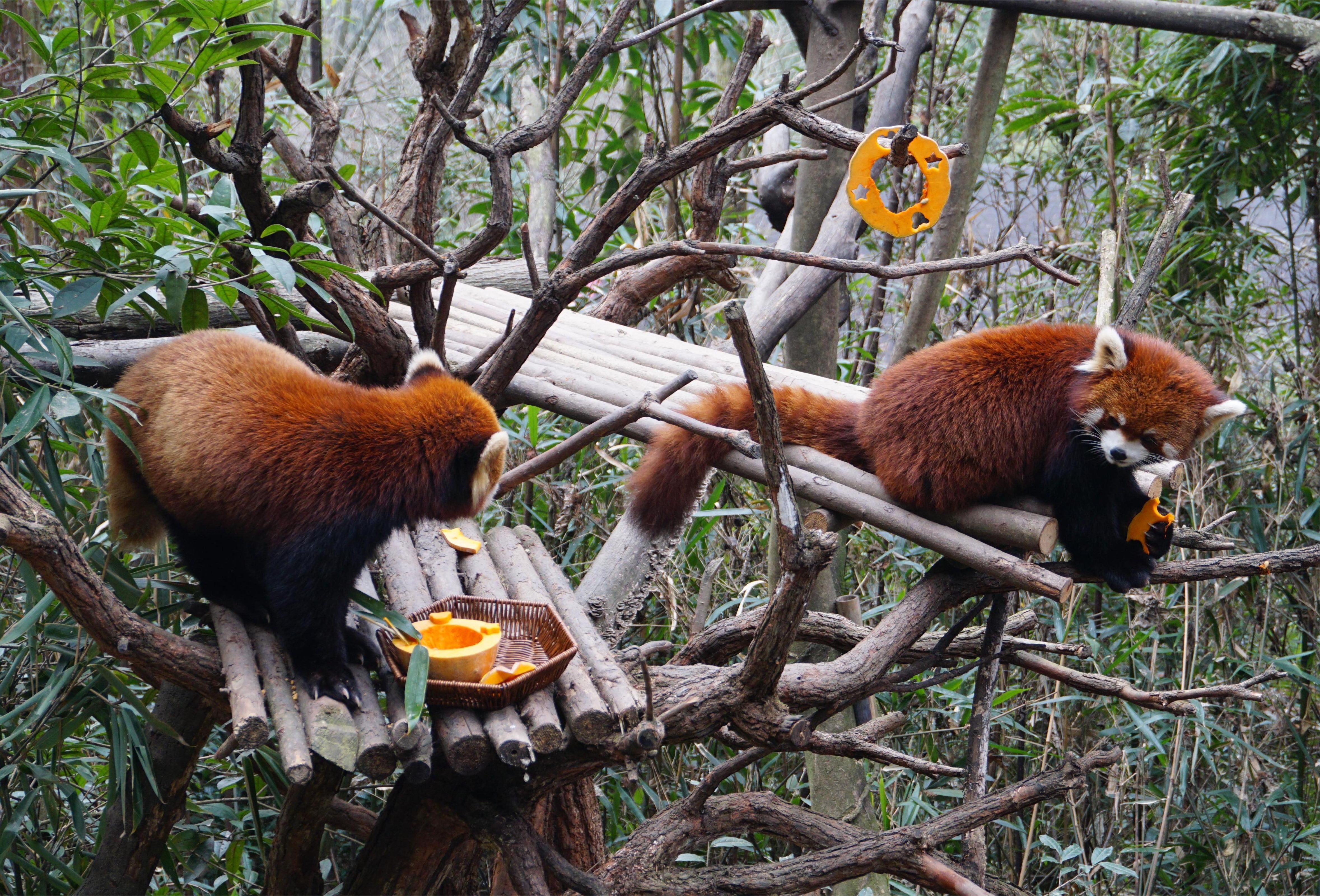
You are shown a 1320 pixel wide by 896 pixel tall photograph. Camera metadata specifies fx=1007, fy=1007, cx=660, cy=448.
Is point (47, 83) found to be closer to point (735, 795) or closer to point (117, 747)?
point (117, 747)

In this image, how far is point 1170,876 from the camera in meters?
3.50

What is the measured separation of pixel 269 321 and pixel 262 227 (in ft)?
1.27

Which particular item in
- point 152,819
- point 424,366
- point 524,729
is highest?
point 424,366

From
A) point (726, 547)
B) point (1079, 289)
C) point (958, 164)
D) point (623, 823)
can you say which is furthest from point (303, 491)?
point (1079, 289)

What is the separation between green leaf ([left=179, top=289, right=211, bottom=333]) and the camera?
2033 millimetres

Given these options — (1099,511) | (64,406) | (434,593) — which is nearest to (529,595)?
(434,593)

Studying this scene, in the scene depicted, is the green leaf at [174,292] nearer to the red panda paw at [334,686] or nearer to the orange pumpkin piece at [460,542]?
the red panda paw at [334,686]

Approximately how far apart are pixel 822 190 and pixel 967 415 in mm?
1415

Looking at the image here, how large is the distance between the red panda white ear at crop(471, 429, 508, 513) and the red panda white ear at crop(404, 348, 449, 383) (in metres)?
0.24

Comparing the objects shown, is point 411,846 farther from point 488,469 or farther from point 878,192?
point 878,192

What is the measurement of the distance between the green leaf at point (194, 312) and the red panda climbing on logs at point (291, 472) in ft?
0.16

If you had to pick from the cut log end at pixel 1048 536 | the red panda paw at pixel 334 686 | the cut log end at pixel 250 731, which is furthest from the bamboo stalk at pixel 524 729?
the cut log end at pixel 1048 536

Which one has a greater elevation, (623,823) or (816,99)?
(816,99)

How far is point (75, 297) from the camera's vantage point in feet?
5.51
